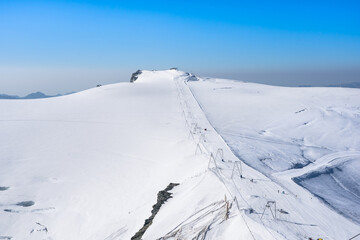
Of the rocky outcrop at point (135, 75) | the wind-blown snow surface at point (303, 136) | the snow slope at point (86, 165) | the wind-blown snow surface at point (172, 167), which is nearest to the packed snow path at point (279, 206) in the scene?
the wind-blown snow surface at point (172, 167)

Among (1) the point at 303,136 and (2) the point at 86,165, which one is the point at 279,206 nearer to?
(2) the point at 86,165

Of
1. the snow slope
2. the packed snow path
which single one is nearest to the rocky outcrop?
the snow slope

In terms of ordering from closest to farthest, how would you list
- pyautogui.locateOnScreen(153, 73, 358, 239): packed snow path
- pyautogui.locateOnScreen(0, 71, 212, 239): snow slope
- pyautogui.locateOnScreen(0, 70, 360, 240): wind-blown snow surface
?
pyautogui.locateOnScreen(153, 73, 358, 239): packed snow path → pyautogui.locateOnScreen(0, 70, 360, 240): wind-blown snow surface → pyautogui.locateOnScreen(0, 71, 212, 239): snow slope

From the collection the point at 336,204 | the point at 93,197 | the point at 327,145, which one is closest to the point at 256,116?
the point at 327,145

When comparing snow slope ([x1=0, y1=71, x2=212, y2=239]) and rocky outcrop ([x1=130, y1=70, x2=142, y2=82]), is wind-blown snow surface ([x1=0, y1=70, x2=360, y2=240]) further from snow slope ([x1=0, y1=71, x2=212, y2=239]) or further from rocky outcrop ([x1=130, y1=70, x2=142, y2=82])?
rocky outcrop ([x1=130, y1=70, x2=142, y2=82])

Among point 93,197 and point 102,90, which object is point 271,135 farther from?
point 102,90

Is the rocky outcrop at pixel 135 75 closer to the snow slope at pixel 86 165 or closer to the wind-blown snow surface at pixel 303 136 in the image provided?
the wind-blown snow surface at pixel 303 136

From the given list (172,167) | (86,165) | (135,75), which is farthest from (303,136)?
(135,75)

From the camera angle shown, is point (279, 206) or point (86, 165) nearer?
point (279, 206)
